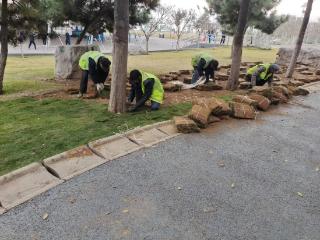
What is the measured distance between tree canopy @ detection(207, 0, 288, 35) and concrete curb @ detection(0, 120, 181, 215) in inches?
518

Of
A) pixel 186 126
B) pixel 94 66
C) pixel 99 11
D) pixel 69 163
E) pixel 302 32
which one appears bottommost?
pixel 69 163

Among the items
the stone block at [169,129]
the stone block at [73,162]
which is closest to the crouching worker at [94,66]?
the stone block at [169,129]

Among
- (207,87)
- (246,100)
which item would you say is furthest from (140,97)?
(207,87)

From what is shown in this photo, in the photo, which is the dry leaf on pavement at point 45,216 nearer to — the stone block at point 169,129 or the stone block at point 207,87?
the stone block at point 169,129

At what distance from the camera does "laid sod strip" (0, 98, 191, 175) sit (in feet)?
15.7

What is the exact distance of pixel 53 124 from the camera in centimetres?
601

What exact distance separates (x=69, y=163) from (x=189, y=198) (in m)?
1.69

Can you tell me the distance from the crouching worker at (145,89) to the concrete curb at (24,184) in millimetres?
2709

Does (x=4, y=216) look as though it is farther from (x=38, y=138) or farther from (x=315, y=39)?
(x=315, y=39)

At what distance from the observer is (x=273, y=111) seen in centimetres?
745

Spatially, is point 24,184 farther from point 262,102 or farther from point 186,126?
point 262,102

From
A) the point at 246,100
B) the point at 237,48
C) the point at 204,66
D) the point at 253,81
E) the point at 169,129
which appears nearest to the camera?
the point at 169,129

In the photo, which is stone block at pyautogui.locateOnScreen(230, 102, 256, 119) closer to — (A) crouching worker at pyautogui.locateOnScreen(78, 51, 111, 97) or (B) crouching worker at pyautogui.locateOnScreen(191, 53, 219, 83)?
(A) crouching worker at pyautogui.locateOnScreen(78, 51, 111, 97)

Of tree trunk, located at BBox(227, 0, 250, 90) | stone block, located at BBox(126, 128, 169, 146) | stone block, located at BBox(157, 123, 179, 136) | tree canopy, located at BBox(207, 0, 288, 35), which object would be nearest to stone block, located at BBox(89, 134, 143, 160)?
stone block, located at BBox(126, 128, 169, 146)
